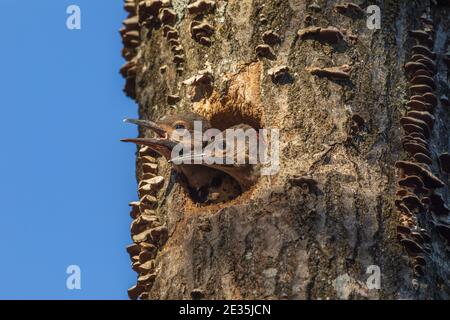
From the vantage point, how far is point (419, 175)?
5344mm

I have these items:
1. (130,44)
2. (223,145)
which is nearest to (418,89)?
(223,145)

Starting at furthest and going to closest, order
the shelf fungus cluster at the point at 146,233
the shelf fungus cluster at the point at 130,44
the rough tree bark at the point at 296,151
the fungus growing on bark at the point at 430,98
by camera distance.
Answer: the shelf fungus cluster at the point at 130,44, the fungus growing on bark at the point at 430,98, the shelf fungus cluster at the point at 146,233, the rough tree bark at the point at 296,151

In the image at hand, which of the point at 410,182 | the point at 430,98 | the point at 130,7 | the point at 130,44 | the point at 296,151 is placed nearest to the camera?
the point at 410,182

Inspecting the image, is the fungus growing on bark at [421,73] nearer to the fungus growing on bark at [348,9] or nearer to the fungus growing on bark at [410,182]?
the fungus growing on bark at [348,9]

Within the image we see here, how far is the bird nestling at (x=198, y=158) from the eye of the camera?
5.96m

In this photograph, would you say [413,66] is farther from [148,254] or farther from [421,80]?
[148,254]

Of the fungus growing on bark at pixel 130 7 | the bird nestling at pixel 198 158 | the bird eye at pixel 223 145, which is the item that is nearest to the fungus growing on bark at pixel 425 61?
the bird nestling at pixel 198 158

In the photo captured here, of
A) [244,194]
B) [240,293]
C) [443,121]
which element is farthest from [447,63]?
[240,293]

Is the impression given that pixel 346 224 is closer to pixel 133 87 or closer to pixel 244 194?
pixel 244 194

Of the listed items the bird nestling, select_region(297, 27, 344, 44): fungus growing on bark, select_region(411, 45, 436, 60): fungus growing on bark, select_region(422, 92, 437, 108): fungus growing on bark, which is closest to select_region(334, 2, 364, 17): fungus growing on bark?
select_region(297, 27, 344, 44): fungus growing on bark

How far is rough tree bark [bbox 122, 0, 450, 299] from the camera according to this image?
500cm

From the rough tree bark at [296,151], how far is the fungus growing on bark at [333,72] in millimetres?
12

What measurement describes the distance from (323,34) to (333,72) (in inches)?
11.4

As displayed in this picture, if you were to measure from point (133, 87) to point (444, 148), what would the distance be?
258cm
